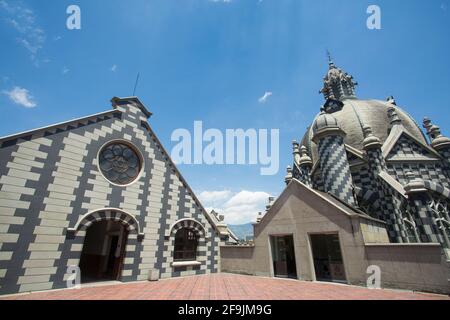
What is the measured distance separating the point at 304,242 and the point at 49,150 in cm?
1319

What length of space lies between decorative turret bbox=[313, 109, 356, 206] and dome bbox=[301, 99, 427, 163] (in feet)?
6.25

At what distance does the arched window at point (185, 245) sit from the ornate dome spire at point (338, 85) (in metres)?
28.4

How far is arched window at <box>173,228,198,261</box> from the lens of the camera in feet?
42.5

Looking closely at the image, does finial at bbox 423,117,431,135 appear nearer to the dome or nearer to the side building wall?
the dome

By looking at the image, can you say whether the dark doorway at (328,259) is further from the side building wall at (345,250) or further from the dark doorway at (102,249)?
the dark doorway at (102,249)

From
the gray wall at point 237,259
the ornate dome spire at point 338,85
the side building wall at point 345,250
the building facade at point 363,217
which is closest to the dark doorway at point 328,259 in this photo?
the building facade at point 363,217

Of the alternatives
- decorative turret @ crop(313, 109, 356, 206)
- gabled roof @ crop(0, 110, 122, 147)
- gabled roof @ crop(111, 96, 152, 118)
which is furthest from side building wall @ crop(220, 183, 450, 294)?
gabled roof @ crop(0, 110, 122, 147)

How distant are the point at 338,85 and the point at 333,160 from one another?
21.9 meters

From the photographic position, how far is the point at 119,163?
38.8 ft

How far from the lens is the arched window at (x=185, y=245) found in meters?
12.9

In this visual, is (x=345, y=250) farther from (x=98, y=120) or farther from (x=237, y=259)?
(x=98, y=120)
